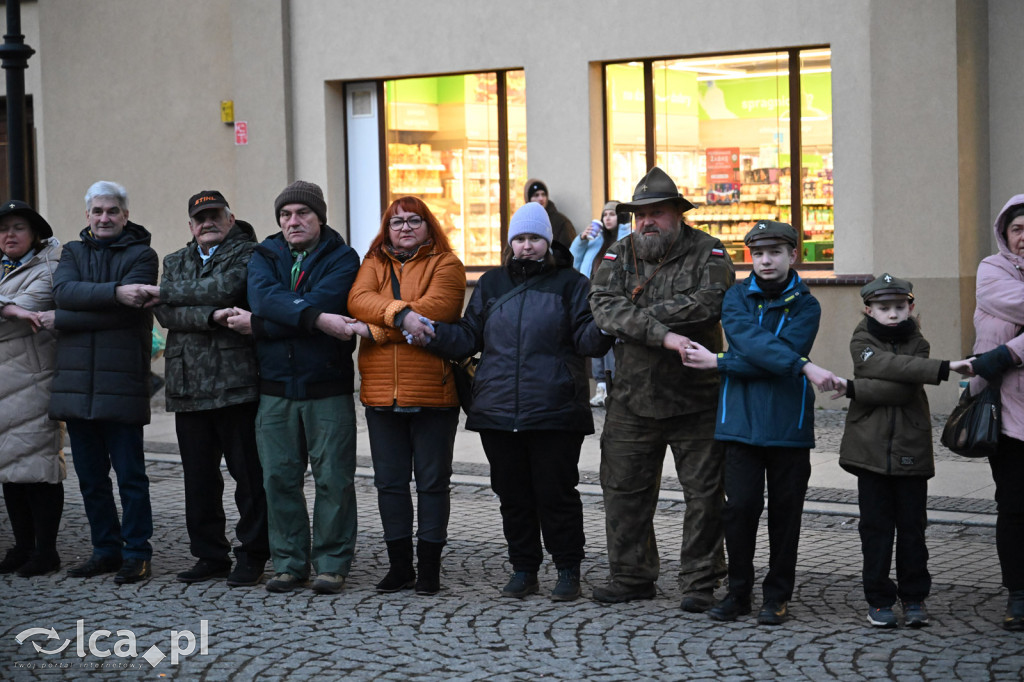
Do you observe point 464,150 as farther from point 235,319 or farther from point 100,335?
point 235,319

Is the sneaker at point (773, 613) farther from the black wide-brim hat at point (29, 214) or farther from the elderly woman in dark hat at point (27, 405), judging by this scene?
the black wide-brim hat at point (29, 214)

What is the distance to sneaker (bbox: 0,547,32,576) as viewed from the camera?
307 inches

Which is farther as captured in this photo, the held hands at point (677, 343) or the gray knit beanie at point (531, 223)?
the gray knit beanie at point (531, 223)

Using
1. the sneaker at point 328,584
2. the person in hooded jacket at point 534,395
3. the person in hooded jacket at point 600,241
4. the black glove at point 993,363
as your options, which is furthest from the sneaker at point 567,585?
the person in hooded jacket at point 600,241

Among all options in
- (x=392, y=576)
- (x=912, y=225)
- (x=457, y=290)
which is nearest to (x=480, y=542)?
(x=392, y=576)

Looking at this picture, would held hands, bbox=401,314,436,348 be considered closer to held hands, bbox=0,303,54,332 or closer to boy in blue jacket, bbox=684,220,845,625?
boy in blue jacket, bbox=684,220,845,625

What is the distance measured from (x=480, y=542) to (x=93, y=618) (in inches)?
94.0

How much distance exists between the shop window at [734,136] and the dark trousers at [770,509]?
722cm

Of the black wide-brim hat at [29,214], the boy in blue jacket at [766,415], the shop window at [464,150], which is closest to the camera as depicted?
the boy in blue jacket at [766,415]

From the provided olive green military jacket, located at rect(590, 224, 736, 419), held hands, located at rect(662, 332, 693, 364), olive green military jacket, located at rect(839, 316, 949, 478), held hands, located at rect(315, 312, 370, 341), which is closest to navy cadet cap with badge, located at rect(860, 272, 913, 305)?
olive green military jacket, located at rect(839, 316, 949, 478)

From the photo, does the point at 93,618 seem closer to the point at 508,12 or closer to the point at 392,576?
the point at 392,576

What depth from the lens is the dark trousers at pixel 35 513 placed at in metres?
7.75

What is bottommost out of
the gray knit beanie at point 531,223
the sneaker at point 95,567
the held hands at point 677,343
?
the sneaker at point 95,567

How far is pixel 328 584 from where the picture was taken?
7.05 metres
